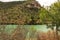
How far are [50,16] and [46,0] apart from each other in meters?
0.24

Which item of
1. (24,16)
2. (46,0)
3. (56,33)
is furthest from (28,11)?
(56,33)

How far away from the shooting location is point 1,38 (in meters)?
2.34

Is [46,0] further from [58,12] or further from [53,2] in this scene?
[58,12]

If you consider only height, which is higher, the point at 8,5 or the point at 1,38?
the point at 8,5

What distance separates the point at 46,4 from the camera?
242cm

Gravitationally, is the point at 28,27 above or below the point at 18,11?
below

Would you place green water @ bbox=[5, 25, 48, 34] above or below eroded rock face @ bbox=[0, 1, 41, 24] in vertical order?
below

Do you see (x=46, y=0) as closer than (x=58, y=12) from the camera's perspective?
No

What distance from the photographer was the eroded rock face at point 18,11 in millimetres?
2410

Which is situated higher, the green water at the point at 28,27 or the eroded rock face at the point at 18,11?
the eroded rock face at the point at 18,11

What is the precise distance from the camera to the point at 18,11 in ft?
7.98

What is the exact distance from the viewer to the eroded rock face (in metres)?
2.41

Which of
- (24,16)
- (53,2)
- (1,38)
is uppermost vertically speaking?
(53,2)

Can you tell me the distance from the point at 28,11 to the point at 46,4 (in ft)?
0.69
